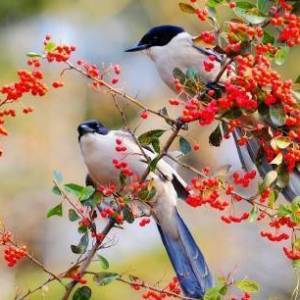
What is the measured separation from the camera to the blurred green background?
9.40m

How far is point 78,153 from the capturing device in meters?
10.0

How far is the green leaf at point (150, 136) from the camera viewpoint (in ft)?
8.64

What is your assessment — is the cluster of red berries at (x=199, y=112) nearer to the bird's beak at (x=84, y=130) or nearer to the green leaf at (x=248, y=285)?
the green leaf at (x=248, y=285)

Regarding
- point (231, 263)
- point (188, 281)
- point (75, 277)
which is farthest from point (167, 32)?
point (231, 263)

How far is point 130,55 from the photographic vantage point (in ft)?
38.1

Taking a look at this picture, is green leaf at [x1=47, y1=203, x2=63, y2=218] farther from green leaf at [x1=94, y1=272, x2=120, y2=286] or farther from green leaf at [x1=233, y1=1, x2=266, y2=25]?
green leaf at [x1=233, y1=1, x2=266, y2=25]

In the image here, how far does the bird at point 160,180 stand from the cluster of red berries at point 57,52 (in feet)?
3.33

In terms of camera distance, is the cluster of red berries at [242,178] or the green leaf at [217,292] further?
the cluster of red berries at [242,178]

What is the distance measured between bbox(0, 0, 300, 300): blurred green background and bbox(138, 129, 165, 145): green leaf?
18.5ft

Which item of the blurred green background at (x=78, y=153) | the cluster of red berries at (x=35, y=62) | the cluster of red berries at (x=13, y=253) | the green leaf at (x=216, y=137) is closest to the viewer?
the cluster of red berries at (x=13, y=253)

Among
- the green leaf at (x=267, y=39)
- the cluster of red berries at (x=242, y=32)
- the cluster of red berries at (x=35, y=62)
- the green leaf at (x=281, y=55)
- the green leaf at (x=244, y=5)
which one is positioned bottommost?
the green leaf at (x=281, y=55)

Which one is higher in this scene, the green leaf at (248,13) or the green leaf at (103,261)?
the green leaf at (248,13)

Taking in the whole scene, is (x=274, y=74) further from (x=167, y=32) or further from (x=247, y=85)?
(x=167, y=32)

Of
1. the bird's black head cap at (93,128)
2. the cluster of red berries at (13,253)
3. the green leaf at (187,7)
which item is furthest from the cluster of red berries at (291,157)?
the bird's black head cap at (93,128)
